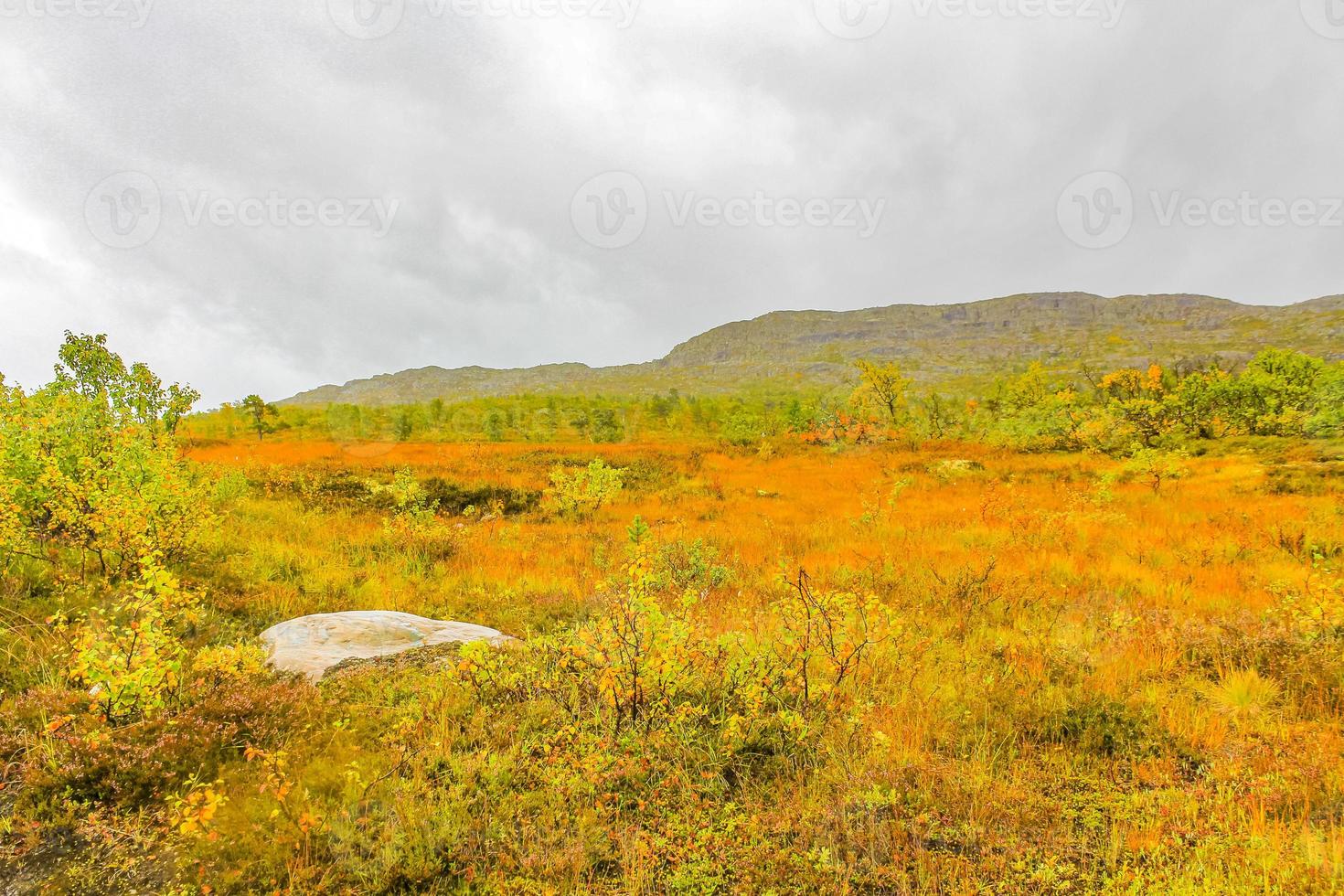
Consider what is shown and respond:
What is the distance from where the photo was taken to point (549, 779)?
3328 millimetres

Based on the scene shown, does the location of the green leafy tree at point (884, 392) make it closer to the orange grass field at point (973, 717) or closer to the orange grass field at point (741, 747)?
the orange grass field at point (973, 717)

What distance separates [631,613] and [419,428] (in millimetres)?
69342

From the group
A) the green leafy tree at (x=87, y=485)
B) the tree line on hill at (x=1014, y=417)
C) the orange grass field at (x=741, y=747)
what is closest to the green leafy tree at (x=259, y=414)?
the tree line on hill at (x=1014, y=417)

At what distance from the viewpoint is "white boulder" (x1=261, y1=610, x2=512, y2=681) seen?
4957mm

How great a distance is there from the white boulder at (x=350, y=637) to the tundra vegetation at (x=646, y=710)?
36 centimetres

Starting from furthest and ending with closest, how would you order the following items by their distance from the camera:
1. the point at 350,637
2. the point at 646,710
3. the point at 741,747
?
the point at 350,637 < the point at 646,710 < the point at 741,747

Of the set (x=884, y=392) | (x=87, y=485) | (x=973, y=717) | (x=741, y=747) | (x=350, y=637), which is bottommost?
(x=973, y=717)

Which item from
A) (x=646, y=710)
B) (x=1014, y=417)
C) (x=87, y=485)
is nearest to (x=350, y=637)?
(x=646, y=710)

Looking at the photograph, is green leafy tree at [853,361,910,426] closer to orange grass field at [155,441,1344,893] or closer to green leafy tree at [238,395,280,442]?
orange grass field at [155,441,1344,893]

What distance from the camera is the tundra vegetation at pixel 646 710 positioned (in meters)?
2.79

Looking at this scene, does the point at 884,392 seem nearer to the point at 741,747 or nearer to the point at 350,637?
the point at 741,747

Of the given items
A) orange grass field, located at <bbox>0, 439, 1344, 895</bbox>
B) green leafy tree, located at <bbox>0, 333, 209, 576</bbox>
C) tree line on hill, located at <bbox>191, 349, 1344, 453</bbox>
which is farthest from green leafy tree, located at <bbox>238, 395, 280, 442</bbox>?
orange grass field, located at <bbox>0, 439, 1344, 895</bbox>

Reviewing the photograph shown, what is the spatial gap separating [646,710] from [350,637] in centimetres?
360

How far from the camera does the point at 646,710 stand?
13.2ft
